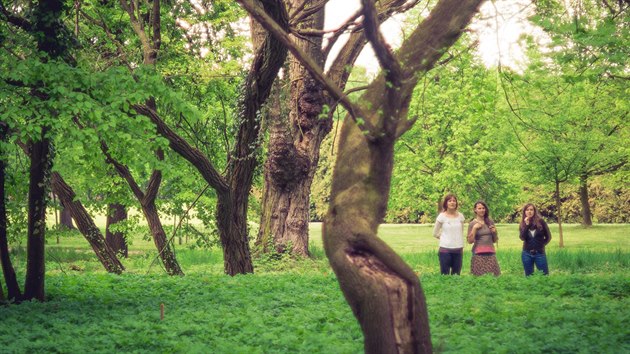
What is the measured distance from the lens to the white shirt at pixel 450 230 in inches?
572

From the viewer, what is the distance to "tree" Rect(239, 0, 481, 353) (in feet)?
20.1

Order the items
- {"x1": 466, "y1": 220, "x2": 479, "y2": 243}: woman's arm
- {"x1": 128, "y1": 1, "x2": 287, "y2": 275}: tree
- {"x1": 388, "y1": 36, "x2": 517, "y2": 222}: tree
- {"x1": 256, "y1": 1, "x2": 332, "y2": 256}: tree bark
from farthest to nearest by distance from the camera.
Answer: {"x1": 388, "y1": 36, "x2": 517, "y2": 222}: tree → {"x1": 256, "y1": 1, "x2": 332, "y2": 256}: tree bark → {"x1": 466, "y1": 220, "x2": 479, "y2": 243}: woman's arm → {"x1": 128, "y1": 1, "x2": 287, "y2": 275}: tree

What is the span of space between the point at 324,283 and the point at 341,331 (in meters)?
5.26

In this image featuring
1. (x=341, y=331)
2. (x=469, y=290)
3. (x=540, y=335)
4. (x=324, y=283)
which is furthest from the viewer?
(x=324, y=283)

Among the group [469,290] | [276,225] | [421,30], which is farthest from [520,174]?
[421,30]

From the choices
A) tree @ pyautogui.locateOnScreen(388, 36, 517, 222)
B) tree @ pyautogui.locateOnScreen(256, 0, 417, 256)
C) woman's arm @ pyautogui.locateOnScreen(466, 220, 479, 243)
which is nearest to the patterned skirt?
woman's arm @ pyautogui.locateOnScreen(466, 220, 479, 243)

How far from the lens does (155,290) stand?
1365 cm

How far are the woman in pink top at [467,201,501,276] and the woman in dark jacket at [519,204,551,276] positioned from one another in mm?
726

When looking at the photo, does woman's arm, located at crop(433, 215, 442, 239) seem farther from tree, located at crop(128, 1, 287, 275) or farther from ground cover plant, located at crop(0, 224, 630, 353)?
tree, located at crop(128, 1, 287, 275)

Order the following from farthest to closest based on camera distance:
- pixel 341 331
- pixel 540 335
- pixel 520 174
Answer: pixel 520 174
pixel 341 331
pixel 540 335

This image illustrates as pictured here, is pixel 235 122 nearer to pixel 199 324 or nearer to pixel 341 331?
pixel 199 324

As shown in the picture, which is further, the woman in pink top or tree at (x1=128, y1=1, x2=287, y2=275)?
the woman in pink top

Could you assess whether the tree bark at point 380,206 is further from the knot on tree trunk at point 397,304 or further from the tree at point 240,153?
the tree at point 240,153

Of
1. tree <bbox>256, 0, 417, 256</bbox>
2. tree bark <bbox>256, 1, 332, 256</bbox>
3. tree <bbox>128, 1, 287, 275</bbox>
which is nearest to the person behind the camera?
tree <bbox>128, 1, 287, 275</bbox>
